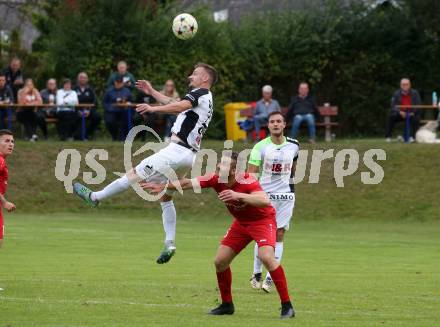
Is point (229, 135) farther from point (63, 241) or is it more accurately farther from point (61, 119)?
point (63, 241)

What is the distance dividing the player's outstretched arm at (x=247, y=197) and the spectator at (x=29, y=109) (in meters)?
20.6

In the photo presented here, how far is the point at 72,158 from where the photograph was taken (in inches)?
1281

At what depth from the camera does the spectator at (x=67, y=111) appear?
1275 inches

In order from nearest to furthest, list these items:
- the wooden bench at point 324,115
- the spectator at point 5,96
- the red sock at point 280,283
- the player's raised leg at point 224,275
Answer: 1. the red sock at point 280,283
2. the player's raised leg at point 224,275
3. the spectator at point 5,96
4. the wooden bench at point 324,115

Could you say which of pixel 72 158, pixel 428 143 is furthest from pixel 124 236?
pixel 428 143

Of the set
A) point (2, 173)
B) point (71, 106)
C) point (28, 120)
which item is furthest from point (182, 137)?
point (28, 120)

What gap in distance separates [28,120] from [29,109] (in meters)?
0.68

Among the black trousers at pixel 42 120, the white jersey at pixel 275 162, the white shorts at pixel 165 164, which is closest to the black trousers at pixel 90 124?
the black trousers at pixel 42 120

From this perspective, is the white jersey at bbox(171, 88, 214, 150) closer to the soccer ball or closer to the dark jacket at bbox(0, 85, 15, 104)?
the soccer ball

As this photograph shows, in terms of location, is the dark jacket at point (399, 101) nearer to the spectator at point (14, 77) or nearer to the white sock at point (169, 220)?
the spectator at point (14, 77)

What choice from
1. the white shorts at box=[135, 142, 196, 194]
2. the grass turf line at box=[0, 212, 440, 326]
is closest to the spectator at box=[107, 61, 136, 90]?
the grass turf line at box=[0, 212, 440, 326]

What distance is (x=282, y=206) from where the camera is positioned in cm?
1605

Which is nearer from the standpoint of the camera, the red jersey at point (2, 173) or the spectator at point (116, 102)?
the red jersey at point (2, 173)

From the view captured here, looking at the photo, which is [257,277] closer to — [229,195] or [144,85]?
[144,85]
